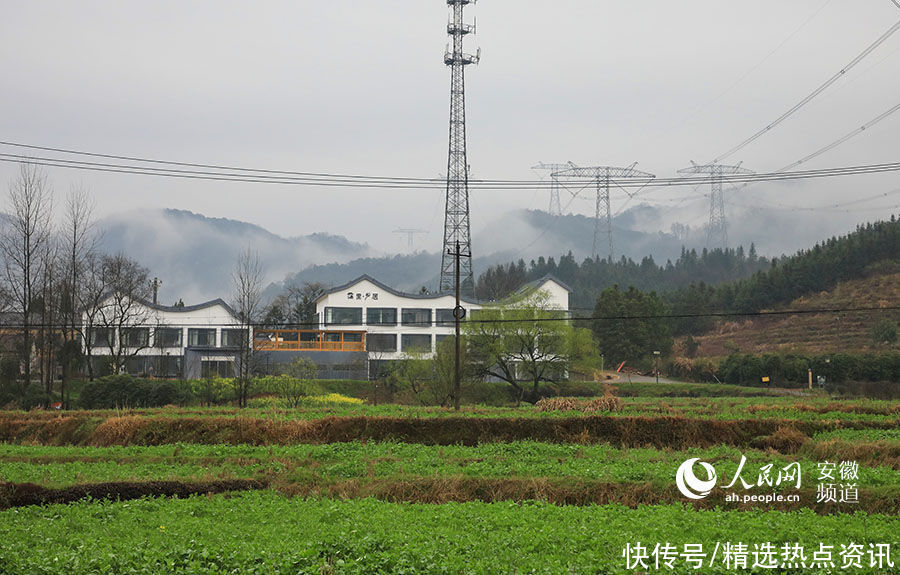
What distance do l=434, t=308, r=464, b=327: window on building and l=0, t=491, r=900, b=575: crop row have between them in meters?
47.9

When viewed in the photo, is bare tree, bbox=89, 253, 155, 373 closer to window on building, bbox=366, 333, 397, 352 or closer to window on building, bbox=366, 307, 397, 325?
window on building, bbox=366, 333, 397, 352

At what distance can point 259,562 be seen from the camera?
920cm

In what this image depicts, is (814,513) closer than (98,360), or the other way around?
(814,513)

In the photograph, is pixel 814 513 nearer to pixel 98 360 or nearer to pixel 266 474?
pixel 266 474

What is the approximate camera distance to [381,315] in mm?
61219

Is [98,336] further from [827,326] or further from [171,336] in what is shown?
[827,326]

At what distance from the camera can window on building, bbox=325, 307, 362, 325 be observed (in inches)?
2387

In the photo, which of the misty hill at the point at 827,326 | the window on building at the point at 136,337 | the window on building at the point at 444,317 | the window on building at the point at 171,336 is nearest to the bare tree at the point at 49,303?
the window on building at the point at 136,337

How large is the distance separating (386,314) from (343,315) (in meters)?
3.50

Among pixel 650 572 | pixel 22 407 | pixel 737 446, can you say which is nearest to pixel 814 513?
pixel 650 572

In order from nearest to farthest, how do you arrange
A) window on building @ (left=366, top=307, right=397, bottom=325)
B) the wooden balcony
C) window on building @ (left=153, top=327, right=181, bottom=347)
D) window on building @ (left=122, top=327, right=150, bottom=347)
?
window on building @ (left=122, top=327, right=150, bottom=347) → the wooden balcony → window on building @ (left=153, top=327, right=181, bottom=347) → window on building @ (left=366, top=307, right=397, bottom=325)

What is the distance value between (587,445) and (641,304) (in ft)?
156

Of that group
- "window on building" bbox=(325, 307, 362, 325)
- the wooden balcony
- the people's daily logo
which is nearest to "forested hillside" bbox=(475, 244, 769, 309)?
"window on building" bbox=(325, 307, 362, 325)

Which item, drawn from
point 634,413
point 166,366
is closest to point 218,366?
point 166,366
